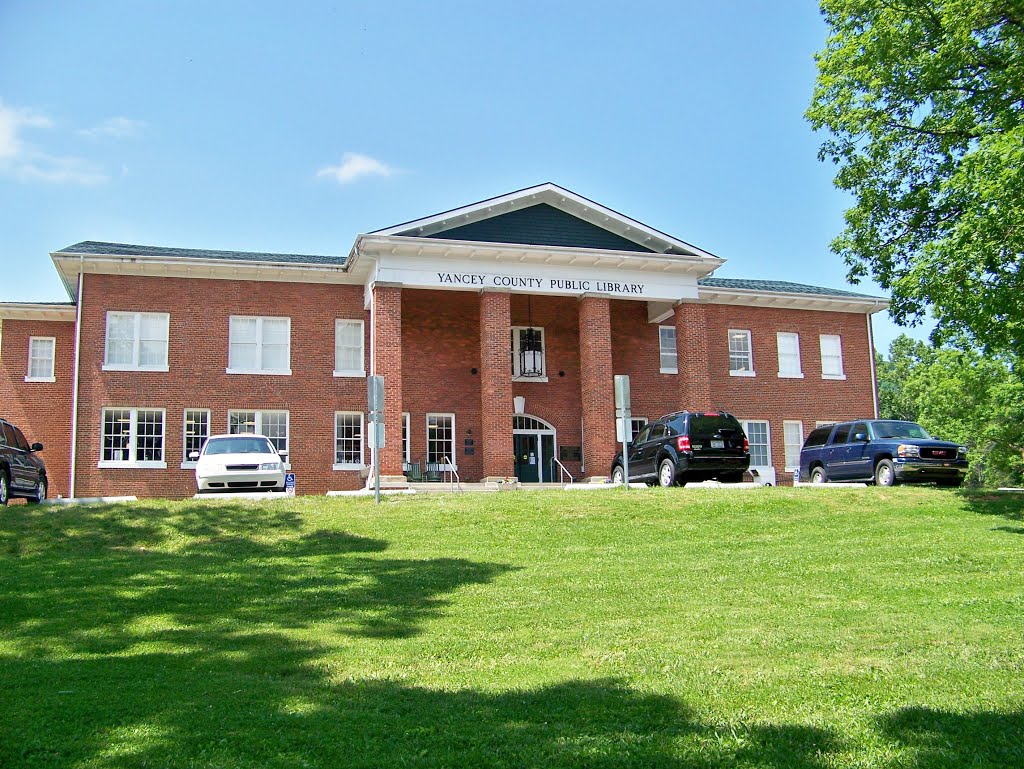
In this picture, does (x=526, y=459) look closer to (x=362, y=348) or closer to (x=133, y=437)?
(x=362, y=348)

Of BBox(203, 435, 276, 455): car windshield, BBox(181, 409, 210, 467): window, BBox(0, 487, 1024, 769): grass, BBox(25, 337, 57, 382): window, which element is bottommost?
BBox(0, 487, 1024, 769): grass

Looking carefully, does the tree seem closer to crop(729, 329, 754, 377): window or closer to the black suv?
crop(729, 329, 754, 377): window

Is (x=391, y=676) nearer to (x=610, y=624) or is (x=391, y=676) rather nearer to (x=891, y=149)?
(x=610, y=624)

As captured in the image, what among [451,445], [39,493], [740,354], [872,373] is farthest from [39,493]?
[872,373]

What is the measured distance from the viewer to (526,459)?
3067cm

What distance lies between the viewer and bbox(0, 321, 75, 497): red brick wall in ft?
93.6

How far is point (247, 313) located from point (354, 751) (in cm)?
2445

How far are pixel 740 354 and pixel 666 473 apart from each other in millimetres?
11813

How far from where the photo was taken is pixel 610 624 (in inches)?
376

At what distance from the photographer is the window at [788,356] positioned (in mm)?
34000

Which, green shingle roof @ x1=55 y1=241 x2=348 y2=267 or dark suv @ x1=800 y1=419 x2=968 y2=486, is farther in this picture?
green shingle roof @ x1=55 y1=241 x2=348 y2=267

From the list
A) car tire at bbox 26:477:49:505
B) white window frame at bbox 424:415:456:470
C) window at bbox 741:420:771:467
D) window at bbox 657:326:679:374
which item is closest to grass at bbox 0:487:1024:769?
car tire at bbox 26:477:49:505

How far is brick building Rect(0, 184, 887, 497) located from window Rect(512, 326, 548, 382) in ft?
0.24

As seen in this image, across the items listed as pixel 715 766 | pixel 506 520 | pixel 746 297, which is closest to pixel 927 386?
pixel 746 297
